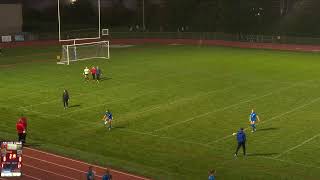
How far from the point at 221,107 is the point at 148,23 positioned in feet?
244

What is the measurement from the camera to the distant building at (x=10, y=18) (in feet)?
285

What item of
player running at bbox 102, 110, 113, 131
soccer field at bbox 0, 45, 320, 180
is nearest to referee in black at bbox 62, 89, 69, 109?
soccer field at bbox 0, 45, 320, 180

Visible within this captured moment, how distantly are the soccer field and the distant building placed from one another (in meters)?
30.4

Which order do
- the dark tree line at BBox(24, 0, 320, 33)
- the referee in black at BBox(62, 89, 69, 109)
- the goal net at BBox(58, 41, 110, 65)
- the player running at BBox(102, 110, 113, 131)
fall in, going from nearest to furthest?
the player running at BBox(102, 110, 113, 131) < the referee in black at BBox(62, 89, 69, 109) < the goal net at BBox(58, 41, 110, 65) < the dark tree line at BBox(24, 0, 320, 33)

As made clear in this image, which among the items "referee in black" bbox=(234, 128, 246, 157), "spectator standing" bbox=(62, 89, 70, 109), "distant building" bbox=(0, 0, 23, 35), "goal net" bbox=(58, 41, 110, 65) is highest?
"distant building" bbox=(0, 0, 23, 35)

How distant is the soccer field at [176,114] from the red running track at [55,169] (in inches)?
33.5

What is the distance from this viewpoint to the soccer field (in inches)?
944

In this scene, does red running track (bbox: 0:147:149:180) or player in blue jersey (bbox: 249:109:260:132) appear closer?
red running track (bbox: 0:147:149:180)

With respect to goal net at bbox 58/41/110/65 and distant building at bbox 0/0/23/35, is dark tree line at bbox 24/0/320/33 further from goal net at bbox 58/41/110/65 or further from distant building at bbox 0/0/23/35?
goal net at bbox 58/41/110/65

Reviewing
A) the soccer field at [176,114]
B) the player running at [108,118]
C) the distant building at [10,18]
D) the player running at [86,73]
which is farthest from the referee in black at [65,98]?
the distant building at [10,18]

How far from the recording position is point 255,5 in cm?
9800

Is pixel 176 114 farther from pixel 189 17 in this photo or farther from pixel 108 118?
pixel 189 17

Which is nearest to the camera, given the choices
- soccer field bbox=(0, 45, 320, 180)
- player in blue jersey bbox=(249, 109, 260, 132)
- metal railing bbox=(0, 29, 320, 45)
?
soccer field bbox=(0, 45, 320, 180)

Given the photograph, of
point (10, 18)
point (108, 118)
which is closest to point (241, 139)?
point (108, 118)
